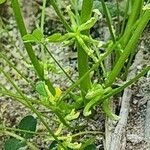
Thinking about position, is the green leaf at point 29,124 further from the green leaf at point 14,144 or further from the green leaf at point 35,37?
the green leaf at point 35,37

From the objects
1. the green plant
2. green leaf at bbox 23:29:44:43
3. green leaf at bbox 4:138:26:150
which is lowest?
green leaf at bbox 4:138:26:150

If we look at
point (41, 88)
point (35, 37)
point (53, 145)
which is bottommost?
point (53, 145)

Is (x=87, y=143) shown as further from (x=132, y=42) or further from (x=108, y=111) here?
(x=132, y=42)

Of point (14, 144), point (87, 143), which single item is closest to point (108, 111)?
point (87, 143)

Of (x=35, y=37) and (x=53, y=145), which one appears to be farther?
(x=53, y=145)

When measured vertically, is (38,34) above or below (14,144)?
above

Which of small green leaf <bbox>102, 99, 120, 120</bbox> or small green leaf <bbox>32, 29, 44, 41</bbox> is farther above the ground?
small green leaf <bbox>32, 29, 44, 41</bbox>

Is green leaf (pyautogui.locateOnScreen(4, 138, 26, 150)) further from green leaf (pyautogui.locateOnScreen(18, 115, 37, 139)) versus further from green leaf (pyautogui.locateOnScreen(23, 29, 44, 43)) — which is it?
green leaf (pyautogui.locateOnScreen(23, 29, 44, 43))

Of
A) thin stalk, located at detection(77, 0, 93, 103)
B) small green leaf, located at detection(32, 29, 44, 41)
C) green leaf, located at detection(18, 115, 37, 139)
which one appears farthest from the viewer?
green leaf, located at detection(18, 115, 37, 139)

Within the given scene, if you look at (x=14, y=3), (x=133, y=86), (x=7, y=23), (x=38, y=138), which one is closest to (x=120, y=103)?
(x=133, y=86)

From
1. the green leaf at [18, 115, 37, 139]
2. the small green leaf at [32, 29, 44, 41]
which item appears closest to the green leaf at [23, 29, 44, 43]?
the small green leaf at [32, 29, 44, 41]

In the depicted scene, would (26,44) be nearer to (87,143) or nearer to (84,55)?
(84,55)
